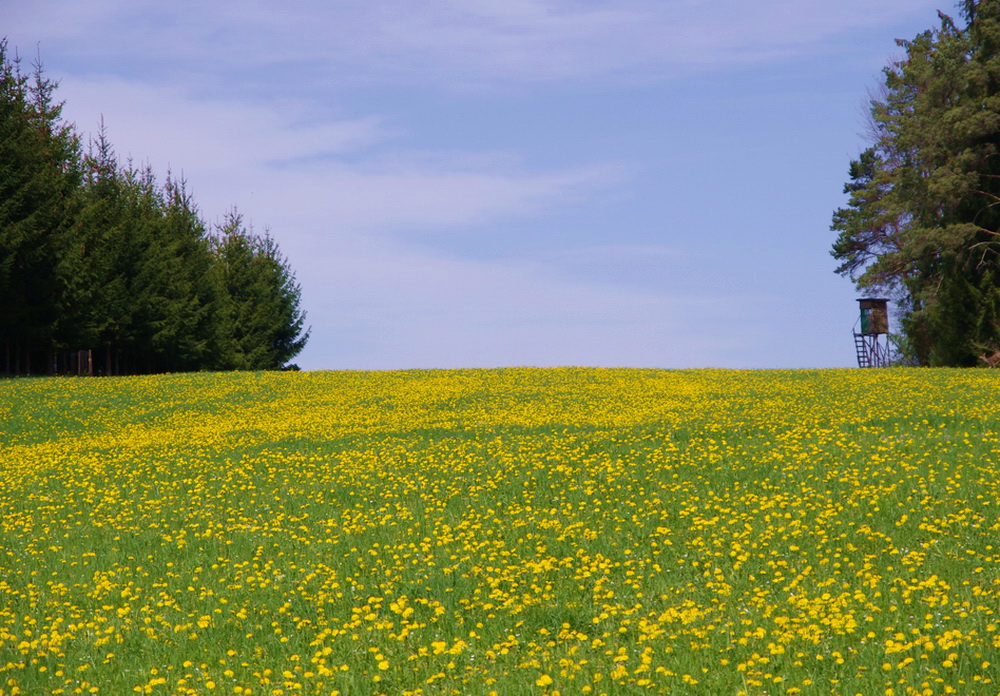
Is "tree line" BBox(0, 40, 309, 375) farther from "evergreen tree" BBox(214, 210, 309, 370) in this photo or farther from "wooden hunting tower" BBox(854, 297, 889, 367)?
"wooden hunting tower" BBox(854, 297, 889, 367)

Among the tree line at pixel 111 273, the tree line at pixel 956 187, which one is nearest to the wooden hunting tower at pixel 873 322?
the tree line at pixel 956 187

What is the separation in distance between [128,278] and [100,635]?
1620 inches

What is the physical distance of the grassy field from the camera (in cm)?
815

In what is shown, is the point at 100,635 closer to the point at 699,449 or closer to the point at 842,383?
the point at 699,449

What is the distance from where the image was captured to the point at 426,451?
63.4 ft

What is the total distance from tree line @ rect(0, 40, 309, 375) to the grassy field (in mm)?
20646

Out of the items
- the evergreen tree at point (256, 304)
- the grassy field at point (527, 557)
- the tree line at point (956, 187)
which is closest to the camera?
the grassy field at point (527, 557)

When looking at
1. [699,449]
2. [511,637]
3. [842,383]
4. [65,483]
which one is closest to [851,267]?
[842,383]

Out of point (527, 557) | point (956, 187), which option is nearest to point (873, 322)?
point (956, 187)

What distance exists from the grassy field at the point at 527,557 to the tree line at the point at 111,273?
67.7 ft

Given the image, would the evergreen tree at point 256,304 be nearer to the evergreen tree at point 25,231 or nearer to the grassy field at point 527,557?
the evergreen tree at point 25,231

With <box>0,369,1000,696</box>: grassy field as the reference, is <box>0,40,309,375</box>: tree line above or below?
above

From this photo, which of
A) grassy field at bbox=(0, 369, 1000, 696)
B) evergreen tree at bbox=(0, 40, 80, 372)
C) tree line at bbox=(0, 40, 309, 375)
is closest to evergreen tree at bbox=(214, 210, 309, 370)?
tree line at bbox=(0, 40, 309, 375)

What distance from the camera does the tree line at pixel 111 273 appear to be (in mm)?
41250
